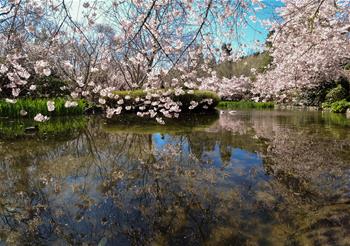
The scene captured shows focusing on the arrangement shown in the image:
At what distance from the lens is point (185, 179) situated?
3285mm

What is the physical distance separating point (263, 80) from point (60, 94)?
329 inches

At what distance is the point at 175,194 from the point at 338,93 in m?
16.6

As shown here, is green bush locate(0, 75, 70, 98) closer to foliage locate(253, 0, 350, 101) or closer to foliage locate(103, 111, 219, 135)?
foliage locate(103, 111, 219, 135)

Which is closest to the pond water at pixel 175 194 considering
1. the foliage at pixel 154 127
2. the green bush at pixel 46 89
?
the foliage at pixel 154 127

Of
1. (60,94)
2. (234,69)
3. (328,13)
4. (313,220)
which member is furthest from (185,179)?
(234,69)

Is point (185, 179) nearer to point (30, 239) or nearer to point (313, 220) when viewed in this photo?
point (313, 220)

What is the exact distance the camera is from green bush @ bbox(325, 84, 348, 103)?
54.1 ft

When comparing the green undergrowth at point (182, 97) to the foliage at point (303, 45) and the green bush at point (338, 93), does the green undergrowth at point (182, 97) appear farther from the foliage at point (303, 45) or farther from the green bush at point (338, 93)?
the green bush at point (338, 93)

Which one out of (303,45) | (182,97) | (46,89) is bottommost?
(182,97)

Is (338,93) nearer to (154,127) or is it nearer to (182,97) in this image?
(182,97)

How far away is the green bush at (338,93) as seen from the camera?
54.1ft

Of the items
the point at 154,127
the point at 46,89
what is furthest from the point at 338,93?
the point at 46,89

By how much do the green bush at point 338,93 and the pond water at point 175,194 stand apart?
1287 cm

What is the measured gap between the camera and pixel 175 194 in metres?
2.80
